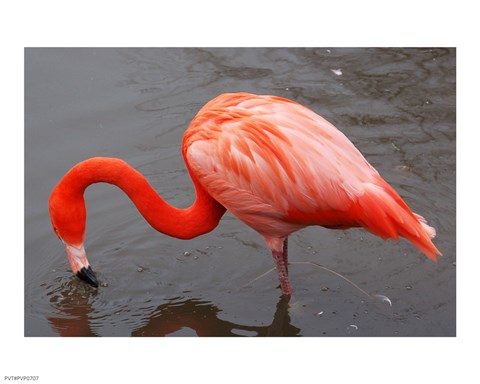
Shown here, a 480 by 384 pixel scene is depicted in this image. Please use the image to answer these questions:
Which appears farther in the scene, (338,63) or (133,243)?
(338,63)

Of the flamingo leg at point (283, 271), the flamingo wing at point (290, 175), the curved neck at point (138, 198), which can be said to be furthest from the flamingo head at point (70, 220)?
the flamingo leg at point (283, 271)

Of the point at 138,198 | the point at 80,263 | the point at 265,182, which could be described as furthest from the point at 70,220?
the point at 265,182

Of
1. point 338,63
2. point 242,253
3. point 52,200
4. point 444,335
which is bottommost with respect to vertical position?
point 444,335

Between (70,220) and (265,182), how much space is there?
134 cm

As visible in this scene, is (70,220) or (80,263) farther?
(80,263)

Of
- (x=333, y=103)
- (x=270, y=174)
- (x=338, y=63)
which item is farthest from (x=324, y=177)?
(x=338, y=63)

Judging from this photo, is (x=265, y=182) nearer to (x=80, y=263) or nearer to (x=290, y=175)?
(x=290, y=175)

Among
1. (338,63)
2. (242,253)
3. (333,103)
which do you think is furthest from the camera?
(338,63)

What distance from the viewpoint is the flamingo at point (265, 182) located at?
15.3 ft

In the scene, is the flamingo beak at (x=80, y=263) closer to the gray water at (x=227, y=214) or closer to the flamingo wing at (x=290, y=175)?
the gray water at (x=227, y=214)

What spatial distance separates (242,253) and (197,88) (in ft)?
8.38

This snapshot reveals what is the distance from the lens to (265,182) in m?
4.73

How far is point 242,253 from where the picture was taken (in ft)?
19.5

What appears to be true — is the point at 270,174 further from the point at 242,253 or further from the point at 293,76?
the point at 293,76
